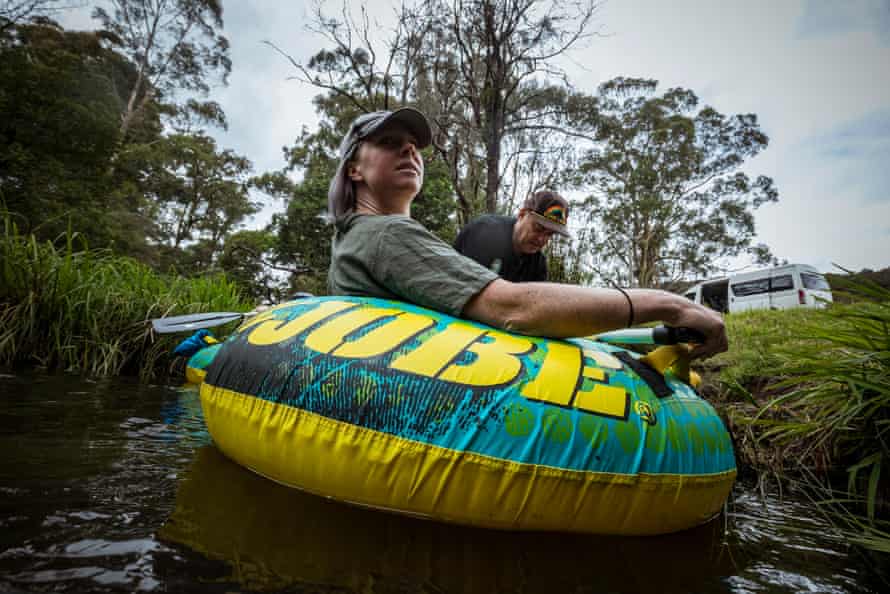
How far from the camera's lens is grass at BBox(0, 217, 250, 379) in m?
3.38

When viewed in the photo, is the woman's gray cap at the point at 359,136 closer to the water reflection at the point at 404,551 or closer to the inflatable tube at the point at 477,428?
→ the inflatable tube at the point at 477,428

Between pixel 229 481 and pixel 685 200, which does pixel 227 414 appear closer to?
pixel 229 481

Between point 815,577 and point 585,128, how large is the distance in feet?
41.0

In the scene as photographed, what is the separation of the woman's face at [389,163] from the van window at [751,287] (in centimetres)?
1493

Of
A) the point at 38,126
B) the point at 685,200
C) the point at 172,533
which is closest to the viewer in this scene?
the point at 172,533

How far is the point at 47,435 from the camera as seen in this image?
5.71 ft

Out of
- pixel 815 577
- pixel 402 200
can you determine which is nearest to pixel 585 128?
pixel 402 200

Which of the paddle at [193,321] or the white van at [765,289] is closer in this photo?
the paddle at [193,321]

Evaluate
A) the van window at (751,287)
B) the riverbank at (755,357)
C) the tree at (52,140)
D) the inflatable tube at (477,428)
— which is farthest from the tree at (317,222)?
the van window at (751,287)

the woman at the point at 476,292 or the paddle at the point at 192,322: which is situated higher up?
the woman at the point at 476,292

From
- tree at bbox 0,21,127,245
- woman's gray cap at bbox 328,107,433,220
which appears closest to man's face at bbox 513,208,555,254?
woman's gray cap at bbox 328,107,433,220

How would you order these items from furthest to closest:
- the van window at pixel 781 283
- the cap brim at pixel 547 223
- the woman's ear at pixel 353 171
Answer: the van window at pixel 781 283 < the cap brim at pixel 547 223 < the woman's ear at pixel 353 171

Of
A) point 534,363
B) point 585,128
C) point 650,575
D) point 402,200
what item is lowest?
point 650,575

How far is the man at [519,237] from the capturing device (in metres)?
3.07
